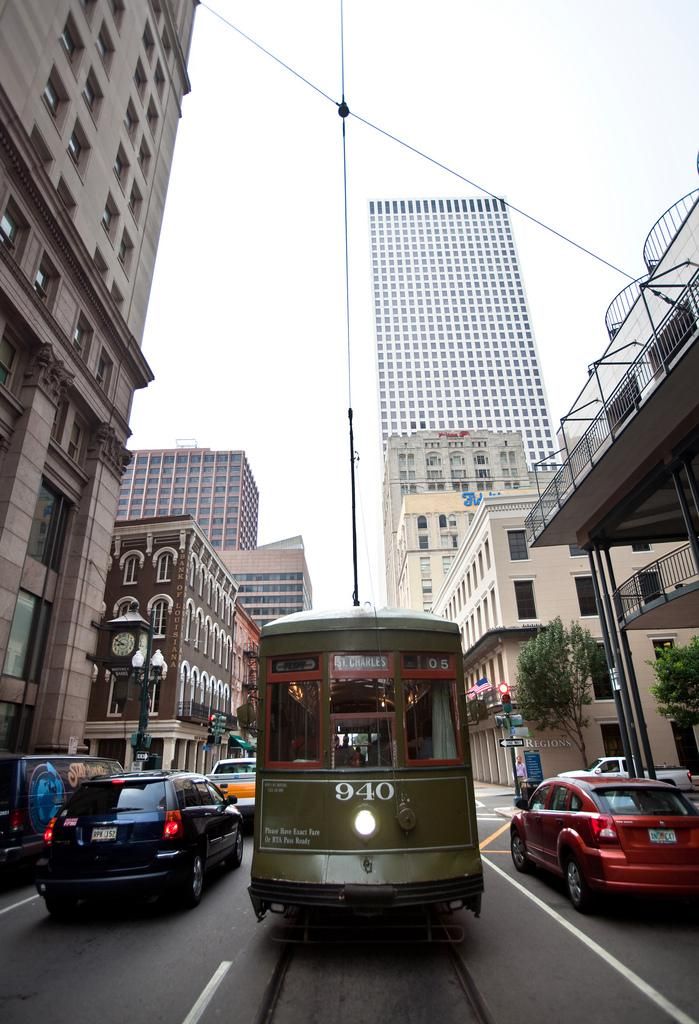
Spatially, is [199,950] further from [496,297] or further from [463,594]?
[496,297]

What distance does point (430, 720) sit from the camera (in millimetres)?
6281

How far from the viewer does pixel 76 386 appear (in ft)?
71.9

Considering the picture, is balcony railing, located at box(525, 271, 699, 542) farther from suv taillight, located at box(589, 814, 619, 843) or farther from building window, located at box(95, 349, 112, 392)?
building window, located at box(95, 349, 112, 392)

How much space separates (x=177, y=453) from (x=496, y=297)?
93.4 metres

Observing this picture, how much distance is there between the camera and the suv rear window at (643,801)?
710 centimetres

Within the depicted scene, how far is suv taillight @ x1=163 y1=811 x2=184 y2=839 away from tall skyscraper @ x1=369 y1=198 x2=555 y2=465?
133 metres

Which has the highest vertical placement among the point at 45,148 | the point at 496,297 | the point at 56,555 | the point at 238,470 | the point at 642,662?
the point at 496,297

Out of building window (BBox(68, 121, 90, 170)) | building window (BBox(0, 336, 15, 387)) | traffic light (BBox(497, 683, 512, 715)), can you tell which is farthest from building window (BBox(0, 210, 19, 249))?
traffic light (BBox(497, 683, 512, 715))

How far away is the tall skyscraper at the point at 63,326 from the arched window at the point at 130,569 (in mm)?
11319

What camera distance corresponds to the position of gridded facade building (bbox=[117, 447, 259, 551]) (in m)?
148

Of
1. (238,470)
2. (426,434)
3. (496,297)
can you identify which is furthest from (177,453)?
(496,297)

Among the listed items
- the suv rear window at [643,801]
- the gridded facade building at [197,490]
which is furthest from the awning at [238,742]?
the gridded facade building at [197,490]

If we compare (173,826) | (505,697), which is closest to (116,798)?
(173,826)

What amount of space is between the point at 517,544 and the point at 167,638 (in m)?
20.7
